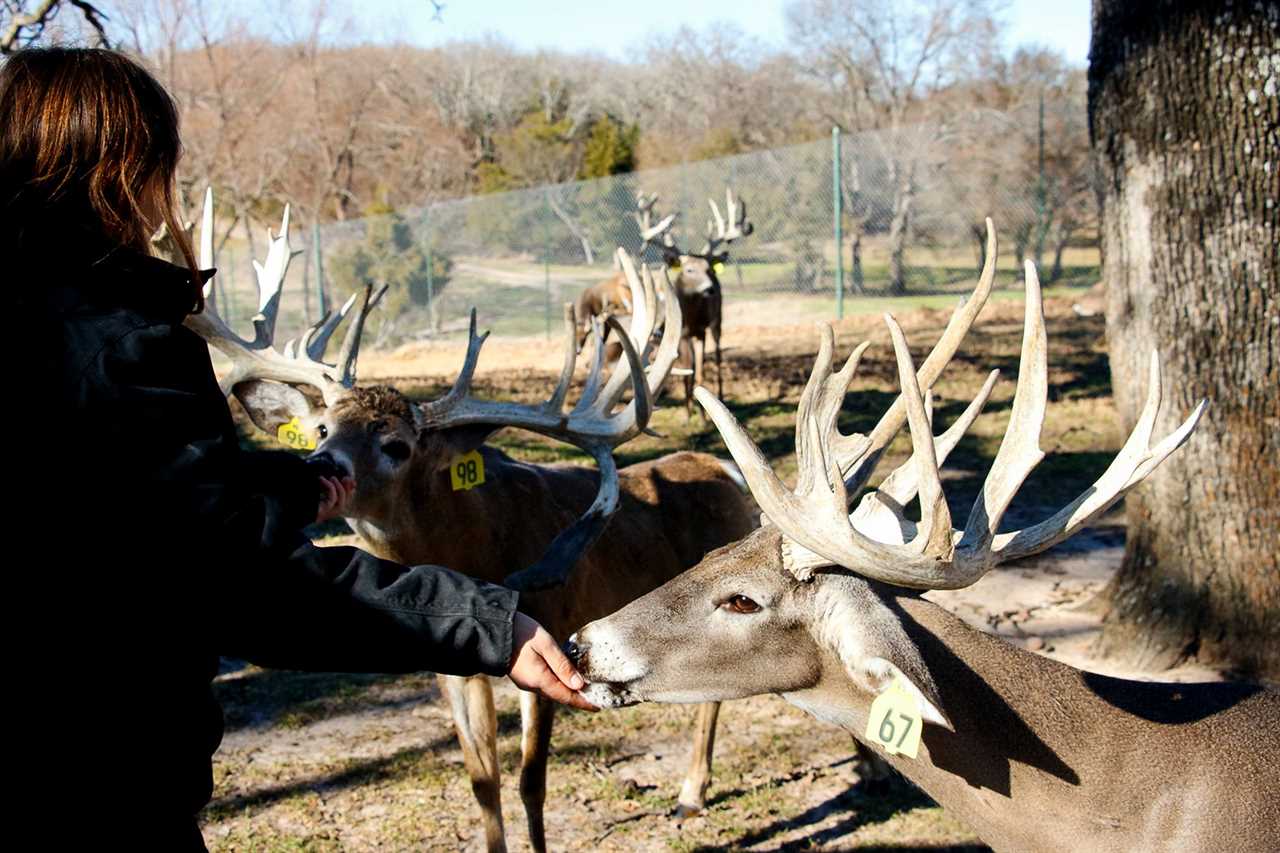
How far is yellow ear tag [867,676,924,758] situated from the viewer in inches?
99.6

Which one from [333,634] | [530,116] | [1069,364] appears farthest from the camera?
[530,116]

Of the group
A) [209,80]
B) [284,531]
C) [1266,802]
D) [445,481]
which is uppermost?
[209,80]

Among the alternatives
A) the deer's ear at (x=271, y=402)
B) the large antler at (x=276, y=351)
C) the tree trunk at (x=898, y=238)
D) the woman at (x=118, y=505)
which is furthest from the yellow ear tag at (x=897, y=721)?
the tree trunk at (x=898, y=238)

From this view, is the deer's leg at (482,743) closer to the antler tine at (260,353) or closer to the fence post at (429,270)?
the antler tine at (260,353)

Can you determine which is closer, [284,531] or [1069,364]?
[284,531]

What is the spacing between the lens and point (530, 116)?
125ft

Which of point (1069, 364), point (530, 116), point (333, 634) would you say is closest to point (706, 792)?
point (333, 634)

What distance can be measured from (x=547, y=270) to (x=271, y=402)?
745 inches

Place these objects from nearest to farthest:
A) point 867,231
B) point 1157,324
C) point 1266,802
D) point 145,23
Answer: point 1266,802 → point 1157,324 → point 145,23 → point 867,231

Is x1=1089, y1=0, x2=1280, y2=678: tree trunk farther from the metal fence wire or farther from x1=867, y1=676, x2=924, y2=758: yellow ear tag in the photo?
the metal fence wire

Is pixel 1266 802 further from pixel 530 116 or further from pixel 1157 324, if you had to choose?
pixel 530 116

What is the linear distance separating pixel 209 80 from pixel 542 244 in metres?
9.55

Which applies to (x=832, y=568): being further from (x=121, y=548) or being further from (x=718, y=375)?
(x=718, y=375)

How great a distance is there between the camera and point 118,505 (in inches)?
70.4
